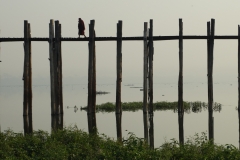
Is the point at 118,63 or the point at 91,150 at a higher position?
the point at 118,63

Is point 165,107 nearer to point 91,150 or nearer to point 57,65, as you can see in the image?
point 57,65

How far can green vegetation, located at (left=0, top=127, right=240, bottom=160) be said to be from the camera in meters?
9.03

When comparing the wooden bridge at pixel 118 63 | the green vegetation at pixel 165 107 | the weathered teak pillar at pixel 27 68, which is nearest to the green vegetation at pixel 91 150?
the wooden bridge at pixel 118 63

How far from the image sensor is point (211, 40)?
17.0 metres

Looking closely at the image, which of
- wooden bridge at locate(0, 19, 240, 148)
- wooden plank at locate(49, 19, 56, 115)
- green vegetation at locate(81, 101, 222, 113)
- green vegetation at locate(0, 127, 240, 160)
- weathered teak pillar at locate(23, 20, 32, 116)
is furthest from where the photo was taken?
green vegetation at locate(81, 101, 222, 113)

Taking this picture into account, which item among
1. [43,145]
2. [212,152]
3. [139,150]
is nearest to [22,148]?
[43,145]

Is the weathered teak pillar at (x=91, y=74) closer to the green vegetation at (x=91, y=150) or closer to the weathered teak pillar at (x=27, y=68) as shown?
the weathered teak pillar at (x=27, y=68)

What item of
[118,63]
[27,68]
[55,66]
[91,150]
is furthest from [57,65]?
[91,150]

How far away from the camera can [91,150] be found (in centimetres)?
991

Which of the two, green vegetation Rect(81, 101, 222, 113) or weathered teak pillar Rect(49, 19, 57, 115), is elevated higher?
weathered teak pillar Rect(49, 19, 57, 115)

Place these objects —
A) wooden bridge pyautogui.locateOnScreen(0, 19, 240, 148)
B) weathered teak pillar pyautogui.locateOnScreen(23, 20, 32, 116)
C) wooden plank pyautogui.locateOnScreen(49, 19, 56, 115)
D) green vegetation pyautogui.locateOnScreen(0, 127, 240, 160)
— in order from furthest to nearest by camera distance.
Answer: weathered teak pillar pyautogui.locateOnScreen(23, 20, 32, 116) < wooden plank pyautogui.locateOnScreen(49, 19, 56, 115) < wooden bridge pyautogui.locateOnScreen(0, 19, 240, 148) < green vegetation pyautogui.locateOnScreen(0, 127, 240, 160)

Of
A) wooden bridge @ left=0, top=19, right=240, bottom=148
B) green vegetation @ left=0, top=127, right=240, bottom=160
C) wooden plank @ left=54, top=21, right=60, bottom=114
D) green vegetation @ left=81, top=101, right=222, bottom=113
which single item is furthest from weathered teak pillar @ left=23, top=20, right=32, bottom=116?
green vegetation @ left=0, top=127, right=240, bottom=160

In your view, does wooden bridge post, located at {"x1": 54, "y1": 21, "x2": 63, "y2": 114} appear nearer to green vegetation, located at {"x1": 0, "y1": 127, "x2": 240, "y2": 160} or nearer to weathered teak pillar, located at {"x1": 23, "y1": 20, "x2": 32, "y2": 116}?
weathered teak pillar, located at {"x1": 23, "y1": 20, "x2": 32, "y2": 116}

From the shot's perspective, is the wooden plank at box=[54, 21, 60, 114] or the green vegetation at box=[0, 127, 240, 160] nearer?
the green vegetation at box=[0, 127, 240, 160]
